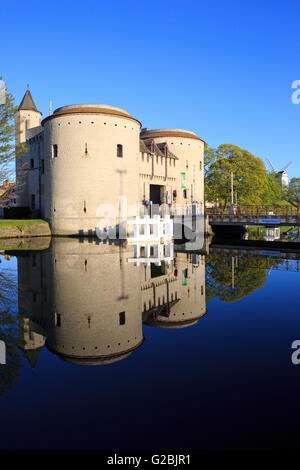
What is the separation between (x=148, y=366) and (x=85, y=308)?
118 inches

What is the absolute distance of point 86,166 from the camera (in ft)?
96.7

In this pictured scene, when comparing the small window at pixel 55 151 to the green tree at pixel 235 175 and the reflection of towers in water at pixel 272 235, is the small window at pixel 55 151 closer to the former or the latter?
the reflection of towers in water at pixel 272 235

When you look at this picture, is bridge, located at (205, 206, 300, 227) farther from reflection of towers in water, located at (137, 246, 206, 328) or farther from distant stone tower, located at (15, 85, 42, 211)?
distant stone tower, located at (15, 85, 42, 211)

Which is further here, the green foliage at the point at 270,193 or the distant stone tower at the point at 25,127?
the green foliage at the point at 270,193

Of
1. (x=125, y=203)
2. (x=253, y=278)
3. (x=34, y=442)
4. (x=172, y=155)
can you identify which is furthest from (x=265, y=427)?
(x=172, y=155)

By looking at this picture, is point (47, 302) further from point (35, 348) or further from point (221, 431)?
point (221, 431)

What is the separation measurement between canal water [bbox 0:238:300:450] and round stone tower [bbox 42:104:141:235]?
67.8 feet

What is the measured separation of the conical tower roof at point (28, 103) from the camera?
39.9 metres

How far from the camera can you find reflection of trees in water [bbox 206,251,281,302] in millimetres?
8891

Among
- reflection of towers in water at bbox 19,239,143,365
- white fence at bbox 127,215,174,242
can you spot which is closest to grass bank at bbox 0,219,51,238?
white fence at bbox 127,215,174,242

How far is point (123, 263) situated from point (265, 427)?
34.6 ft

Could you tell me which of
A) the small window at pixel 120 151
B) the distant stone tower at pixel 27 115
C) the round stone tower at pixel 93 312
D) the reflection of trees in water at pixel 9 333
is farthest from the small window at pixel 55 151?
the reflection of trees in water at pixel 9 333

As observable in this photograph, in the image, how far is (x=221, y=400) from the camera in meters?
3.61

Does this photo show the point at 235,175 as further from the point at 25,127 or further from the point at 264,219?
the point at 25,127
